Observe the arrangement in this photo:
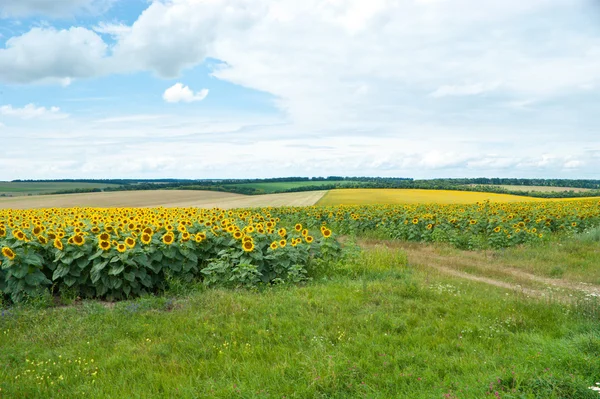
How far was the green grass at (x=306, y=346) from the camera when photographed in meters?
4.75

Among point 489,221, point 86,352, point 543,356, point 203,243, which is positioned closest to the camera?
point 543,356

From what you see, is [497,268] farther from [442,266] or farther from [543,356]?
[543,356]

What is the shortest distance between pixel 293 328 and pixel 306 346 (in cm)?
57

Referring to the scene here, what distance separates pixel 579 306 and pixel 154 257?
8.00m

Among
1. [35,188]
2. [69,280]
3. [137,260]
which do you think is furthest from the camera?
[35,188]

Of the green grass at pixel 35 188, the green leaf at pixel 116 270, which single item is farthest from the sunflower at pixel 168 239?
the green grass at pixel 35 188

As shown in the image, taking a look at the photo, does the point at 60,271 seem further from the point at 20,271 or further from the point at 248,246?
the point at 248,246

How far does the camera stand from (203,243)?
10148mm

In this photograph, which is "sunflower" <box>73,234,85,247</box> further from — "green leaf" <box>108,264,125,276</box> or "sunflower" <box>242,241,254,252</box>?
"sunflower" <box>242,241,254,252</box>

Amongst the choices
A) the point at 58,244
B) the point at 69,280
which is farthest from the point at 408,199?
the point at 69,280

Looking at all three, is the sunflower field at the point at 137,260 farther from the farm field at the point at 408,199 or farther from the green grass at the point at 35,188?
the green grass at the point at 35,188

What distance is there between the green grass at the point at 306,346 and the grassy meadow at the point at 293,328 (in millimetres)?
24

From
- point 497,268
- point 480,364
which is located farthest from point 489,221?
point 480,364

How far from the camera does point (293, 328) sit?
648cm
